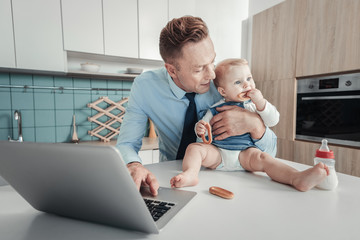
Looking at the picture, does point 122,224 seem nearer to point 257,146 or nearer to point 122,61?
point 257,146

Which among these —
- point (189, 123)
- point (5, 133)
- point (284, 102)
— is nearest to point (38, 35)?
point (5, 133)

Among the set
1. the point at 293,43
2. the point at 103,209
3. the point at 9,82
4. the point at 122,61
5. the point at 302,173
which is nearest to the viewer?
the point at 103,209

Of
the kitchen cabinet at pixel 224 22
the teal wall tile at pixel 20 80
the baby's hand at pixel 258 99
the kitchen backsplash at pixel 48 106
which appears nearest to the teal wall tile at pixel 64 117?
the kitchen backsplash at pixel 48 106

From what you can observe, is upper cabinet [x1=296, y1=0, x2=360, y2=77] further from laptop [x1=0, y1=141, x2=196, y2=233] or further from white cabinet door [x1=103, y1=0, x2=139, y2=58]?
laptop [x1=0, y1=141, x2=196, y2=233]

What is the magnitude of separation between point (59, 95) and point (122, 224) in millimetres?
2282

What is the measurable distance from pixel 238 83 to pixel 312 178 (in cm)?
50

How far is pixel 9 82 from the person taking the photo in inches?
85.4

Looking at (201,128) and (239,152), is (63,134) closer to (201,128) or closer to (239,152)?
(201,128)

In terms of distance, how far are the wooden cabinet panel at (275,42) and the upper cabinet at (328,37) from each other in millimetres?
91

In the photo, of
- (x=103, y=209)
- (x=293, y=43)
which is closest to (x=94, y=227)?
(x=103, y=209)

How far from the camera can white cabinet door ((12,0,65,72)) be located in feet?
6.21

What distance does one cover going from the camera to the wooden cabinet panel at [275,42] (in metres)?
2.33

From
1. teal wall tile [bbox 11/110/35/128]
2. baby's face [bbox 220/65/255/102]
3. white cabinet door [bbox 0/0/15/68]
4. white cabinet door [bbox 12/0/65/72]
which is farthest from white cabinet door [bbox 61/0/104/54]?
baby's face [bbox 220/65/255/102]

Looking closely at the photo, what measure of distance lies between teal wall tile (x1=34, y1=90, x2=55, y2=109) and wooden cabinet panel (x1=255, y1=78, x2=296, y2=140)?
2.28 m
